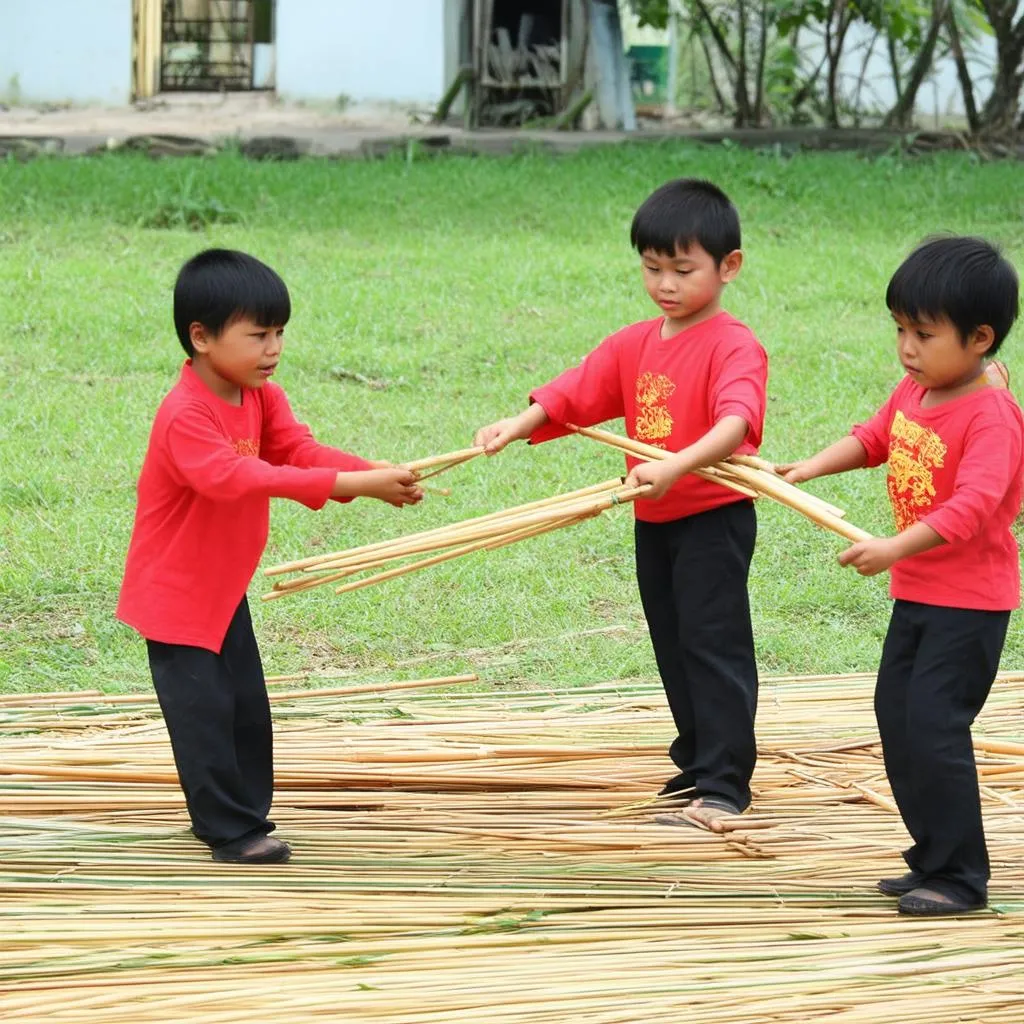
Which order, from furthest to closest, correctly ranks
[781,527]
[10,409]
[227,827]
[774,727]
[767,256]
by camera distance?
1. [767,256]
2. [10,409]
3. [781,527]
4. [774,727]
5. [227,827]

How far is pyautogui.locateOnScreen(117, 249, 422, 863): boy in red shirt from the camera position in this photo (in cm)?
271

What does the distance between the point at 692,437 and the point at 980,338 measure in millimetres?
567

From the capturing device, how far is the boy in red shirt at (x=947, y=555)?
2.54 meters

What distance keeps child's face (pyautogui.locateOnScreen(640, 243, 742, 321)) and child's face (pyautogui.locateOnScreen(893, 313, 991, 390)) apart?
392 mm

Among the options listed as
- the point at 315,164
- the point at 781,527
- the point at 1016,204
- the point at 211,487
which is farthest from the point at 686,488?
the point at 315,164

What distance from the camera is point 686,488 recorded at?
9.63 ft

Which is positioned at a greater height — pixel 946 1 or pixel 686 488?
pixel 946 1

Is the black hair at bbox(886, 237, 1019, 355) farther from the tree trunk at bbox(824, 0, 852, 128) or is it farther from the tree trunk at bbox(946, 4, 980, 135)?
the tree trunk at bbox(824, 0, 852, 128)

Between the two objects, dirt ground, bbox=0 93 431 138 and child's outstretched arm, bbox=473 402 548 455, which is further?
dirt ground, bbox=0 93 431 138

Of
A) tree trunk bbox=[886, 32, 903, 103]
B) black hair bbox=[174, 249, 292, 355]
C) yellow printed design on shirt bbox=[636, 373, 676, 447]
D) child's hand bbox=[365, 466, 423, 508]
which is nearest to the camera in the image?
black hair bbox=[174, 249, 292, 355]

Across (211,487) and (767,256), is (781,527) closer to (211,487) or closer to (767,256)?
(211,487)

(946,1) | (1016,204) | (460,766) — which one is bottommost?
(460,766)

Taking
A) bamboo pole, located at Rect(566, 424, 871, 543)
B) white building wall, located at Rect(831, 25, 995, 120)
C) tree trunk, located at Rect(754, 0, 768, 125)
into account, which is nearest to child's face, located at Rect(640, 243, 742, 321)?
bamboo pole, located at Rect(566, 424, 871, 543)

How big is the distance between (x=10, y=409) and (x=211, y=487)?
11.4 ft
